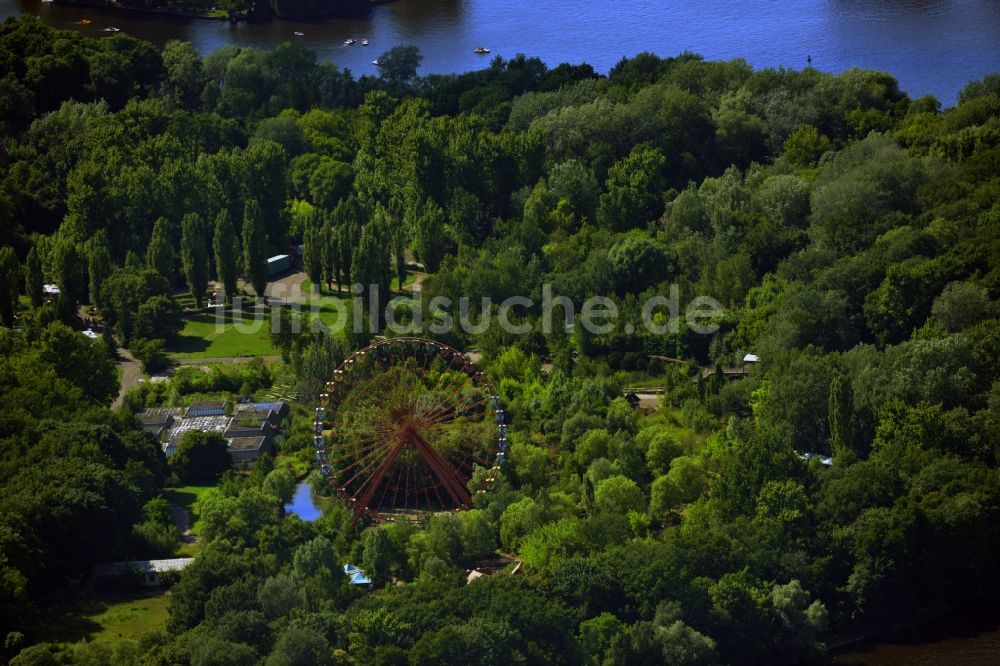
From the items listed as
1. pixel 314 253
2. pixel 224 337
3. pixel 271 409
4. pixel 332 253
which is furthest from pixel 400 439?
pixel 314 253

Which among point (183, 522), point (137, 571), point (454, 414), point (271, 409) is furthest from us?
point (271, 409)

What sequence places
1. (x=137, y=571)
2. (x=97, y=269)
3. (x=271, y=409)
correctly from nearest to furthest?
(x=137, y=571)
(x=271, y=409)
(x=97, y=269)

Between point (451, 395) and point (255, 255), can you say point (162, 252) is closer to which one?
point (255, 255)

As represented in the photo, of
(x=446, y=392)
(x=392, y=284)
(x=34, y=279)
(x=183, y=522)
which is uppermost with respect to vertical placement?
(x=34, y=279)

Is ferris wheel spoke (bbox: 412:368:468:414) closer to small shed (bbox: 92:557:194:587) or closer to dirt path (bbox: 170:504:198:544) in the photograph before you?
dirt path (bbox: 170:504:198:544)

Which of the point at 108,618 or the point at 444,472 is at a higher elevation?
the point at 444,472

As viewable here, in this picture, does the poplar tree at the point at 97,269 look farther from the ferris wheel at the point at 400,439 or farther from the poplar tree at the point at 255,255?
the ferris wheel at the point at 400,439

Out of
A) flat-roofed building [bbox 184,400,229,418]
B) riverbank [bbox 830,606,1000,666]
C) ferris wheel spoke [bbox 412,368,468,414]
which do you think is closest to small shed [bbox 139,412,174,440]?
flat-roofed building [bbox 184,400,229,418]
